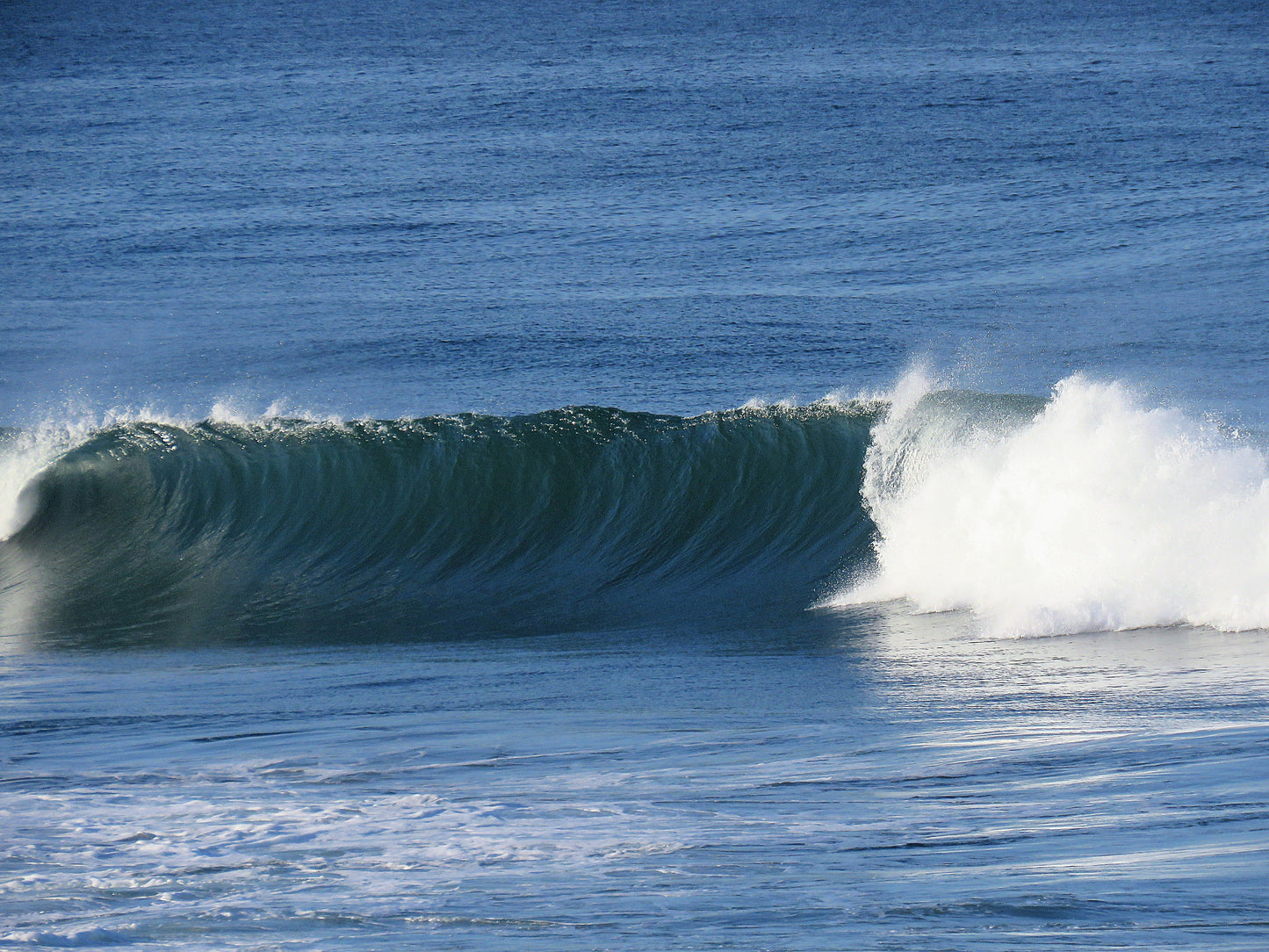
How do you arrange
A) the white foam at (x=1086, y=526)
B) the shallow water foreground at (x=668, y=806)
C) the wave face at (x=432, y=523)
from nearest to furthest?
the shallow water foreground at (x=668, y=806)
the white foam at (x=1086, y=526)
the wave face at (x=432, y=523)

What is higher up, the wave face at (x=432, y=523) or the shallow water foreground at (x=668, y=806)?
the wave face at (x=432, y=523)

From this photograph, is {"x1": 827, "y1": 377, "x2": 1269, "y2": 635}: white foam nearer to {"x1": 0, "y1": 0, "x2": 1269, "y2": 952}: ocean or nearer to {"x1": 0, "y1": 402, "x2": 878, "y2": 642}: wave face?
{"x1": 0, "y1": 0, "x2": 1269, "y2": 952}: ocean

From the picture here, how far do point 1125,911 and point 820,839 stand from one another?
3.39 feet

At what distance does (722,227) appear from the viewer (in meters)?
26.3

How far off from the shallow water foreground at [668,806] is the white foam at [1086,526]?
16.2 inches

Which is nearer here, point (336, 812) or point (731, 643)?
point (336, 812)

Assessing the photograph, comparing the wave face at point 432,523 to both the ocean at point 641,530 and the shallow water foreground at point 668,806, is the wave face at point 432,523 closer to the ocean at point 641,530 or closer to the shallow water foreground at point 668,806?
the ocean at point 641,530

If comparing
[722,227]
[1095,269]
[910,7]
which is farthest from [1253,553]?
[910,7]

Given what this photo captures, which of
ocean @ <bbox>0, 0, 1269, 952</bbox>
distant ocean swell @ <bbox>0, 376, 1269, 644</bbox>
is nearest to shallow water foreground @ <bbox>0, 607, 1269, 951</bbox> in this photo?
ocean @ <bbox>0, 0, 1269, 952</bbox>

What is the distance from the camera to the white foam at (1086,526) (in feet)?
25.2

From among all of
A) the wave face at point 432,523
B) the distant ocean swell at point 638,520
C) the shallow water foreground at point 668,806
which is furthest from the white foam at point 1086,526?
the wave face at point 432,523

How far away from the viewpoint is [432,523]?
12375 mm

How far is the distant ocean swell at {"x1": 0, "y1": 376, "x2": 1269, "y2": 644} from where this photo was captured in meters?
8.24

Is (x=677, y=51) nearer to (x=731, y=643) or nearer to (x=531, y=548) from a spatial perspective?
(x=531, y=548)
